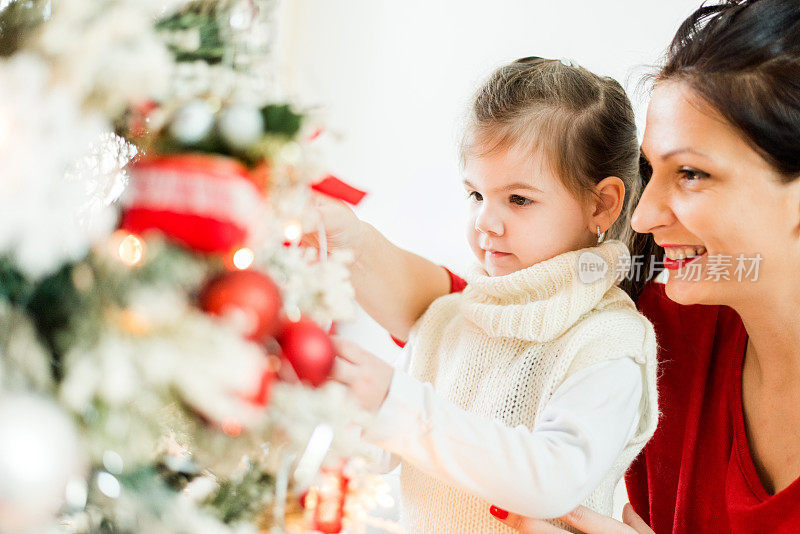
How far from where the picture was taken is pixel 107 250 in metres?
0.35

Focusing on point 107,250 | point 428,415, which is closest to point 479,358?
point 428,415

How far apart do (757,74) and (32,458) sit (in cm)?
91

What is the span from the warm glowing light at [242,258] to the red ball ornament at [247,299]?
2 centimetres

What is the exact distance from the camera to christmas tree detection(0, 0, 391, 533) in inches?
12.8

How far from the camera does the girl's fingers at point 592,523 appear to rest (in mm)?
873

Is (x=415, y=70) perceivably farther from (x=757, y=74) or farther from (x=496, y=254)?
(x=757, y=74)

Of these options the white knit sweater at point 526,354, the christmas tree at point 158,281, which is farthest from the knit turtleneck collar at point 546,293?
the christmas tree at point 158,281

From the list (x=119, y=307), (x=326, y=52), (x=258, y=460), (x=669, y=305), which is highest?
(x=119, y=307)

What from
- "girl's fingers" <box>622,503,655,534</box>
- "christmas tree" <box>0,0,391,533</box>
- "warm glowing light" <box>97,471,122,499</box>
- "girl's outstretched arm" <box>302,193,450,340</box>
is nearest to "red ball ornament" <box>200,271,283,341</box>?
"christmas tree" <box>0,0,391,533</box>

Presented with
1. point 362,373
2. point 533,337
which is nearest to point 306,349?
point 362,373

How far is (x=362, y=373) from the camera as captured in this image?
23.9 inches

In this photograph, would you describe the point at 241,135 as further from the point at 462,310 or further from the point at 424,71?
the point at 424,71

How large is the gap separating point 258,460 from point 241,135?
0.66 feet

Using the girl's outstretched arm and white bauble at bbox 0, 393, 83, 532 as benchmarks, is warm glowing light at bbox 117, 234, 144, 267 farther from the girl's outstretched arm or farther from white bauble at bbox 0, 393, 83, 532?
the girl's outstretched arm
